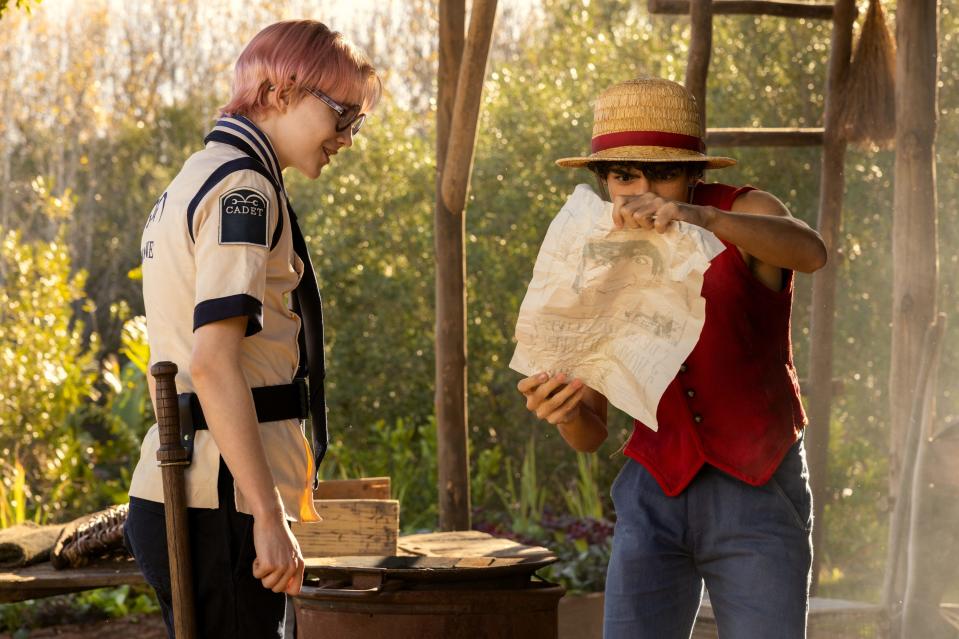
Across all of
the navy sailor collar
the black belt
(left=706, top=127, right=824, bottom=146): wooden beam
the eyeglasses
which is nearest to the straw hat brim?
the eyeglasses

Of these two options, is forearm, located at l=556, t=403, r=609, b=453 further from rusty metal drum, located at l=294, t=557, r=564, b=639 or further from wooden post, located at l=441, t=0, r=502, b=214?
wooden post, located at l=441, t=0, r=502, b=214

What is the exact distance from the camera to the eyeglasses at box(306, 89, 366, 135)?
229 centimetres

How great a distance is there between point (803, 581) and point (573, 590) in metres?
5.14

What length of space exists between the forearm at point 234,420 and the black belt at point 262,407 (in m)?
0.07

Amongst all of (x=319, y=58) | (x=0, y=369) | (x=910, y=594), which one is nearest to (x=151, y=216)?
(x=319, y=58)

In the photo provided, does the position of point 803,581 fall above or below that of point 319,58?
below

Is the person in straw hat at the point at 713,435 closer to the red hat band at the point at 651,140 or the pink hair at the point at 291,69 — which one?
the red hat band at the point at 651,140

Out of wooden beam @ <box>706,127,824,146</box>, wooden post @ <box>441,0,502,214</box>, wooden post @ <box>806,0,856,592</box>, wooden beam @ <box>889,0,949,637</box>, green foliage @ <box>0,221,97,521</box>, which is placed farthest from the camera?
green foliage @ <box>0,221,97,521</box>

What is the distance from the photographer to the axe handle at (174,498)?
2.13 m

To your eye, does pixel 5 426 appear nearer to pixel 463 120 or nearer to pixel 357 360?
pixel 357 360

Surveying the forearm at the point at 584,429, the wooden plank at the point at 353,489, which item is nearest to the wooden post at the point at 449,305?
the wooden plank at the point at 353,489

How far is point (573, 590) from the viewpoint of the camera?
7.41 m

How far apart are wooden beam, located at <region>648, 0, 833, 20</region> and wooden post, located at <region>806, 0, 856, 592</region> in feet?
0.34

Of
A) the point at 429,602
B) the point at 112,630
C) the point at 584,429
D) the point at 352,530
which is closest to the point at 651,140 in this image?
the point at 584,429
